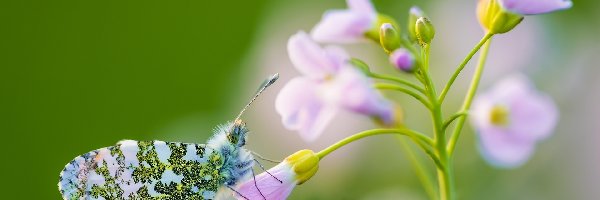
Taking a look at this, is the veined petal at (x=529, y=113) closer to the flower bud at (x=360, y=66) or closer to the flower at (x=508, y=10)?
the flower at (x=508, y=10)

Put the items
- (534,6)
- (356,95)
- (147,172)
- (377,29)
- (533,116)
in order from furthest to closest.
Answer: (533,116)
(147,172)
(377,29)
(534,6)
(356,95)

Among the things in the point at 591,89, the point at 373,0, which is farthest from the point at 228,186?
the point at 373,0

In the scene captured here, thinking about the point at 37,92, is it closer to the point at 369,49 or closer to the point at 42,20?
the point at 42,20

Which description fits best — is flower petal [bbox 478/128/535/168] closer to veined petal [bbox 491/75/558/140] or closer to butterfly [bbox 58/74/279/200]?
veined petal [bbox 491/75/558/140]

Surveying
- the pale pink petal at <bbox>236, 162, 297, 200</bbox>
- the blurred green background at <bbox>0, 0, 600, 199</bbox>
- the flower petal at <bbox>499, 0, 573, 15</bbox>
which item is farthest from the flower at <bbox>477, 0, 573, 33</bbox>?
the blurred green background at <bbox>0, 0, 600, 199</bbox>

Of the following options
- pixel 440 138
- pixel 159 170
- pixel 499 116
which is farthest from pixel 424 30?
pixel 159 170

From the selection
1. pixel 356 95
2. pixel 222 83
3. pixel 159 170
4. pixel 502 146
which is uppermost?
pixel 222 83

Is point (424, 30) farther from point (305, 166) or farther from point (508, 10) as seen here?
point (305, 166)
